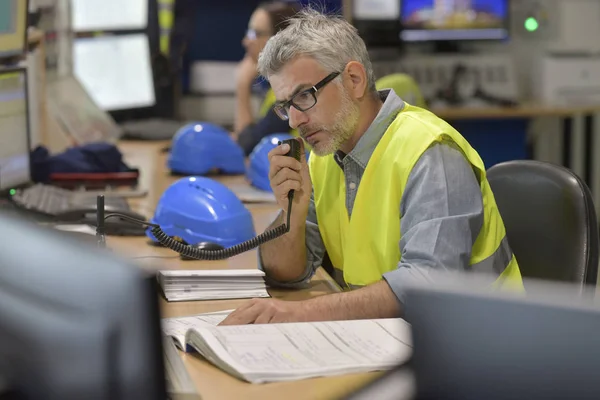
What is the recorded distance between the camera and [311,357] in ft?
4.42

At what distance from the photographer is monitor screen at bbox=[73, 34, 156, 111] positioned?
4.11 metres

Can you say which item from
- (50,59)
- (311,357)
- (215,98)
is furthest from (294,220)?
(215,98)

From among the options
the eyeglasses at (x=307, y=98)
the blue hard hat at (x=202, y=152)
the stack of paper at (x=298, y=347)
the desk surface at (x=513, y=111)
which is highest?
the eyeglasses at (x=307, y=98)

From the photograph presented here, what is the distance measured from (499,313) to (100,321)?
0.29 metres

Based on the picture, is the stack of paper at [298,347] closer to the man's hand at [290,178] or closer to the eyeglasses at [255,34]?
the man's hand at [290,178]

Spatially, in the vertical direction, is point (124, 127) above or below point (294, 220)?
below

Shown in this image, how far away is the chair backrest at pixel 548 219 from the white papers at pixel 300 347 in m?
0.60

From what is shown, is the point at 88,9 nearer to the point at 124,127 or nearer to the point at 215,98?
the point at 124,127

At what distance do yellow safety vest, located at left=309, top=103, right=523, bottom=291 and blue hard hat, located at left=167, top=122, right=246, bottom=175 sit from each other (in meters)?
1.46

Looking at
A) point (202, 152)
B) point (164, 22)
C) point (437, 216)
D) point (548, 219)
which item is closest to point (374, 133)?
point (437, 216)

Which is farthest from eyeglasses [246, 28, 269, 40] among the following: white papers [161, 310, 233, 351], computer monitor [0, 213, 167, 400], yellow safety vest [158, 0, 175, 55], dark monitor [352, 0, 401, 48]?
computer monitor [0, 213, 167, 400]

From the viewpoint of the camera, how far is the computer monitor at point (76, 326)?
667mm

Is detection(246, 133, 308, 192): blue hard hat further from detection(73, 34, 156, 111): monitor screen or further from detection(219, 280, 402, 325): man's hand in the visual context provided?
detection(219, 280, 402, 325): man's hand

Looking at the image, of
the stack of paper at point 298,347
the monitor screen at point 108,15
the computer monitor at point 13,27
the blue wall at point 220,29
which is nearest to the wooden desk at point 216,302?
the stack of paper at point 298,347
